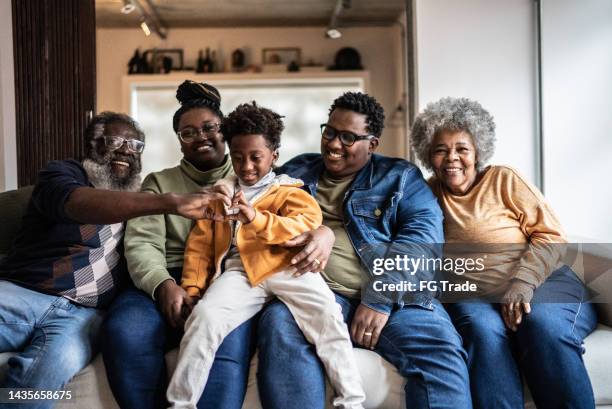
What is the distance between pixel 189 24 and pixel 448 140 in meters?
5.38

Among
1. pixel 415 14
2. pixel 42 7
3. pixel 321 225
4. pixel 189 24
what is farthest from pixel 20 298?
pixel 189 24

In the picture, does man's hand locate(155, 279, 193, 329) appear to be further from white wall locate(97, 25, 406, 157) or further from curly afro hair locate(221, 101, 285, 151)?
white wall locate(97, 25, 406, 157)

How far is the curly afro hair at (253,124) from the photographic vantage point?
187 cm

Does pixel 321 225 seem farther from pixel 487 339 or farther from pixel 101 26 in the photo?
pixel 101 26

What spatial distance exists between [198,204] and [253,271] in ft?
0.93

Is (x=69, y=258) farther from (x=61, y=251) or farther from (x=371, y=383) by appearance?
(x=371, y=383)

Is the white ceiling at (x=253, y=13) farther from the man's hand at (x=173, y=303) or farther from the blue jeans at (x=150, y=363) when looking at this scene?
the blue jeans at (x=150, y=363)

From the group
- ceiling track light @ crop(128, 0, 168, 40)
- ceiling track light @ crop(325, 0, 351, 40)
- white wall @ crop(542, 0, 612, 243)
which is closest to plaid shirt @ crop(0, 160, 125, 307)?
white wall @ crop(542, 0, 612, 243)

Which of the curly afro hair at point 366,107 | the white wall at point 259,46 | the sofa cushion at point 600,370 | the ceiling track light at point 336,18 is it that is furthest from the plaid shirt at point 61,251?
the white wall at point 259,46

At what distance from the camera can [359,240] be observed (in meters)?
1.90

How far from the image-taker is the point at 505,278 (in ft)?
6.22

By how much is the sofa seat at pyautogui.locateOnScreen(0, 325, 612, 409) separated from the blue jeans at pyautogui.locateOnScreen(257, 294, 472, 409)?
36mm

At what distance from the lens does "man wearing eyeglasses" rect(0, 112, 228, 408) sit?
161 centimetres

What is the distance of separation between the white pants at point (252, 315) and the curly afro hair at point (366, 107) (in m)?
0.62
